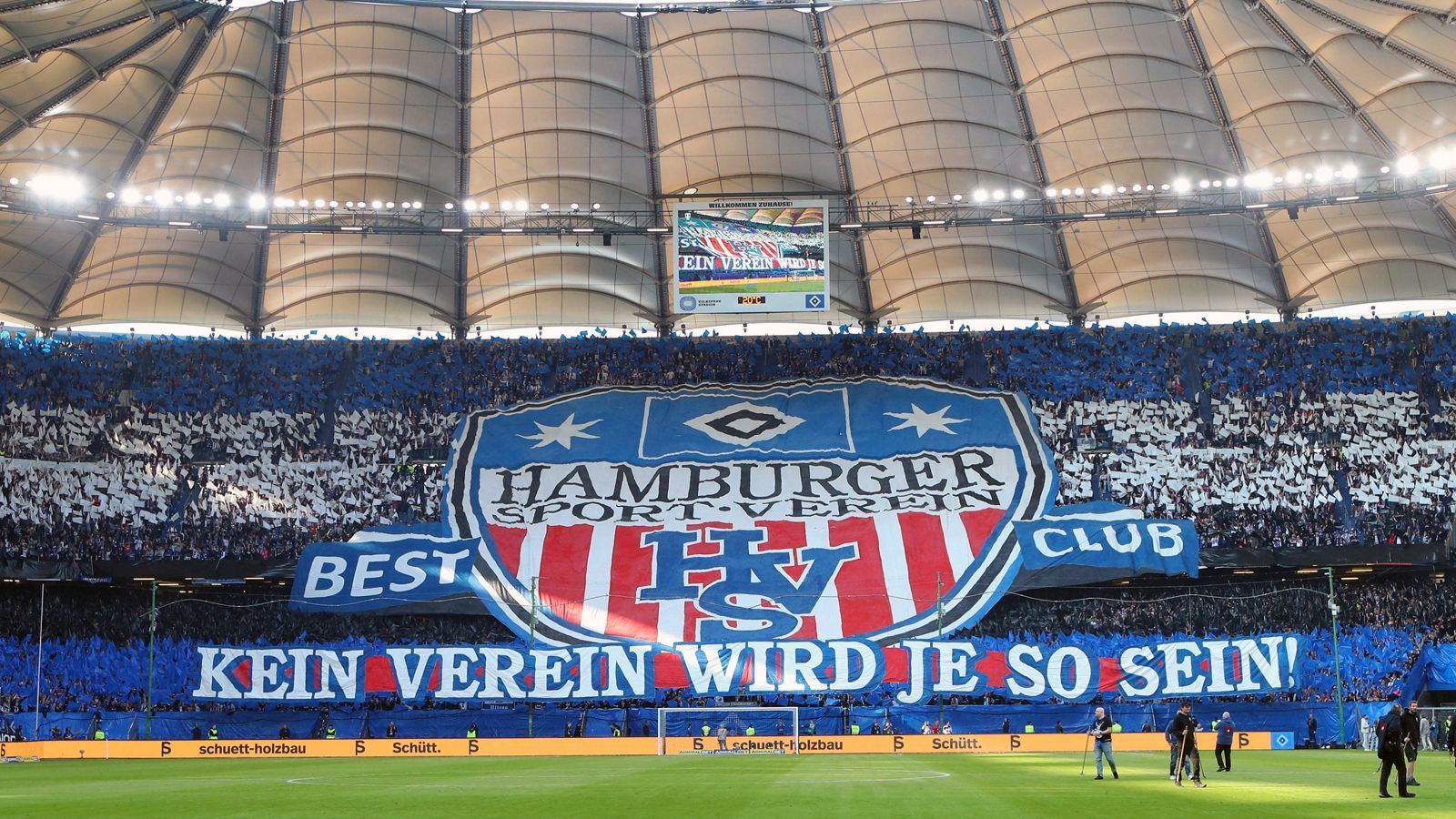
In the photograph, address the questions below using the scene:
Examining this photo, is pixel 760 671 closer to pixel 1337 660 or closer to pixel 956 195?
pixel 1337 660

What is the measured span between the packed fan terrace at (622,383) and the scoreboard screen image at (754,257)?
1127 centimetres

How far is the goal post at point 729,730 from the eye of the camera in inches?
1624

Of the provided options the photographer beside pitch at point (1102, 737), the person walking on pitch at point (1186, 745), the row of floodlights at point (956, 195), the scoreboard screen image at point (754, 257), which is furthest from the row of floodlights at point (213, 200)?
the person walking on pitch at point (1186, 745)

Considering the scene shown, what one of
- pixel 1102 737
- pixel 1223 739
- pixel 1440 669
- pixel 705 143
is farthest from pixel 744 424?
pixel 1102 737

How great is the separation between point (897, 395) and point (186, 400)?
30.0 meters

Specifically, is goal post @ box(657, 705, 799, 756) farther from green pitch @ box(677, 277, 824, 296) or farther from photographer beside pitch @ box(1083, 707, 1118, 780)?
photographer beside pitch @ box(1083, 707, 1118, 780)

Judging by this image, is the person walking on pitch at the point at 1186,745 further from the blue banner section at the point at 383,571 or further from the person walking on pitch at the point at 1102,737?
the blue banner section at the point at 383,571

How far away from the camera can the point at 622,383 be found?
58875 millimetres

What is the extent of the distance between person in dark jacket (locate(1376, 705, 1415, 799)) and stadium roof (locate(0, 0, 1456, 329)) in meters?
26.8

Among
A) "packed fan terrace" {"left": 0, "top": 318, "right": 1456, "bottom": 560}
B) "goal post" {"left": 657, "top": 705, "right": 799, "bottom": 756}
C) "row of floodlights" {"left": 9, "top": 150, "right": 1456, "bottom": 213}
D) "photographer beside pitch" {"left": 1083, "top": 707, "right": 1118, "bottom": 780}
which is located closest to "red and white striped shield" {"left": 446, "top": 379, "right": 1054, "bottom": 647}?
"packed fan terrace" {"left": 0, "top": 318, "right": 1456, "bottom": 560}

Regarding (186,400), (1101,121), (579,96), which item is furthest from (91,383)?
(1101,121)

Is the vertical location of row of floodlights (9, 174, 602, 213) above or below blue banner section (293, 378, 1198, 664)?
above

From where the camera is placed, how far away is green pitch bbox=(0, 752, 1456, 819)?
17562 mm

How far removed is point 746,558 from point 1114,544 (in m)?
13.3
